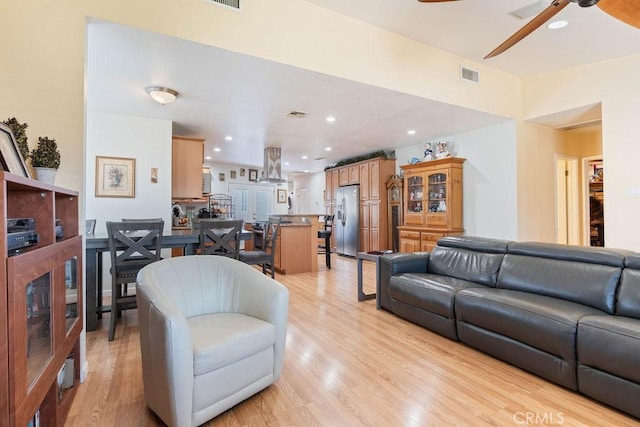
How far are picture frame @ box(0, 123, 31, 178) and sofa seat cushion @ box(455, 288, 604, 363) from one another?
2873 mm

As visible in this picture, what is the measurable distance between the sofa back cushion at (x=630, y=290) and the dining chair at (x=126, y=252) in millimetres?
3541

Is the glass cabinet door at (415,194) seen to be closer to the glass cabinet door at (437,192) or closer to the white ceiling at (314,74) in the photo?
the glass cabinet door at (437,192)

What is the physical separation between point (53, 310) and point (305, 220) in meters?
4.42

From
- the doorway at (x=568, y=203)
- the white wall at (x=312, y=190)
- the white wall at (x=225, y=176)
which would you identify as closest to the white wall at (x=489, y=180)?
the doorway at (x=568, y=203)

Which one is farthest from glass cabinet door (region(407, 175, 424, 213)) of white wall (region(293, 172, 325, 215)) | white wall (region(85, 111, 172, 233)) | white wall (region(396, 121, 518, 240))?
white wall (region(293, 172, 325, 215))

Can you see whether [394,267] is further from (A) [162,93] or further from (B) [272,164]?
(B) [272,164]

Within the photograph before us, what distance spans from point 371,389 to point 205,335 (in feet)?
3.47

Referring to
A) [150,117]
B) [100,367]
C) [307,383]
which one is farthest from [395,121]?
[100,367]

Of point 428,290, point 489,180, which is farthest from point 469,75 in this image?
point 428,290

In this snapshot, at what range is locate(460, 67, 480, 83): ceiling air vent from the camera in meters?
3.95

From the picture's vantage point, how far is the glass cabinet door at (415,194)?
575 centimetres

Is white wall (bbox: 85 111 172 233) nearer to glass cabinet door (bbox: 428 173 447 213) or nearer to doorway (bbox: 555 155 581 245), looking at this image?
glass cabinet door (bbox: 428 173 447 213)

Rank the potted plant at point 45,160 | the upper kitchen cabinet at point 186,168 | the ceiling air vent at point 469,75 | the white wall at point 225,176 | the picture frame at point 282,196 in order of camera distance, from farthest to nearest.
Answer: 1. the picture frame at point 282,196
2. the white wall at point 225,176
3. the upper kitchen cabinet at point 186,168
4. the ceiling air vent at point 469,75
5. the potted plant at point 45,160

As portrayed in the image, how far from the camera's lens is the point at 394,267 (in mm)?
3350
